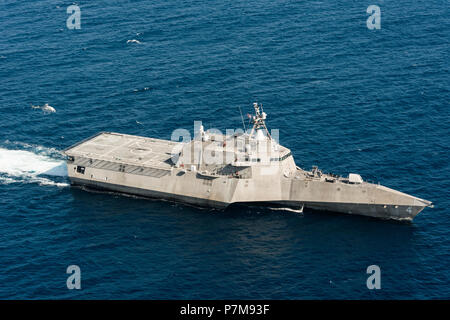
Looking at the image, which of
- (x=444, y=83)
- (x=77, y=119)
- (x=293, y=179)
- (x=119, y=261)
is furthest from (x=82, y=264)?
(x=444, y=83)

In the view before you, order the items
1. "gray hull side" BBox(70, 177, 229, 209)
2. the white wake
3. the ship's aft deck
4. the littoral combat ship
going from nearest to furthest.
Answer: the littoral combat ship → "gray hull side" BBox(70, 177, 229, 209) → the ship's aft deck → the white wake

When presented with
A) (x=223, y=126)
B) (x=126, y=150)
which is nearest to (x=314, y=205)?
(x=223, y=126)

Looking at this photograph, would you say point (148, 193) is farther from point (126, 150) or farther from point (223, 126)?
point (223, 126)

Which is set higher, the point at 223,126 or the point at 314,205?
the point at 223,126

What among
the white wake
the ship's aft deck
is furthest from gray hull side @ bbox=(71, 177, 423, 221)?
the white wake

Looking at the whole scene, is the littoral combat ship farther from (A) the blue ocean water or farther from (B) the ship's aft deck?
(A) the blue ocean water

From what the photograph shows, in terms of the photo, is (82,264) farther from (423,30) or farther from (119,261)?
(423,30)

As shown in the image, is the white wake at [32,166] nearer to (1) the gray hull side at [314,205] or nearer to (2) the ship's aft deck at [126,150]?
(1) the gray hull side at [314,205]
